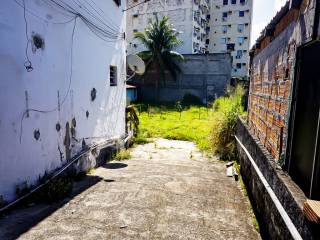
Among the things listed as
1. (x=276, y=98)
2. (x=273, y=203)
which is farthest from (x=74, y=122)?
(x=273, y=203)

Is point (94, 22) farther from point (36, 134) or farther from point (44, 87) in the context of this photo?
point (36, 134)

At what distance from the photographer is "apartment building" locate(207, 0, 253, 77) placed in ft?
146

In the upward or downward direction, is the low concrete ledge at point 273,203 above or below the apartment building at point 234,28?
below

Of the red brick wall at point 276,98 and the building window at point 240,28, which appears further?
the building window at point 240,28

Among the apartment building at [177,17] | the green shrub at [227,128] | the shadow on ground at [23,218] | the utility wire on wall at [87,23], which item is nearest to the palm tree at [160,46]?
the apartment building at [177,17]

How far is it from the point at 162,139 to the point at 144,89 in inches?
663

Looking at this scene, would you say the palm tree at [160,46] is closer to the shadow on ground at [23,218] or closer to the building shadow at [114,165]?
the building shadow at [114,165]

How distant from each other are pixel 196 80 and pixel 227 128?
19480 mm

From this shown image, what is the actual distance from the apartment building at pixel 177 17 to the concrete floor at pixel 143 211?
1226 inches

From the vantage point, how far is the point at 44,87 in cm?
563

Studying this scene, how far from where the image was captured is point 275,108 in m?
4.72

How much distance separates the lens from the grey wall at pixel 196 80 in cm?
2836

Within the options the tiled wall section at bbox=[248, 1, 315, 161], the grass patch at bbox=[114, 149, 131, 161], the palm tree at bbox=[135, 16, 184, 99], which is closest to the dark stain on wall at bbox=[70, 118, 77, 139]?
the grass patch at bbox=[114, 149, 131, 161]

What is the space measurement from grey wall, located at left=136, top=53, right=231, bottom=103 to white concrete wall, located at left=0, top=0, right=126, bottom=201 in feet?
68.1
